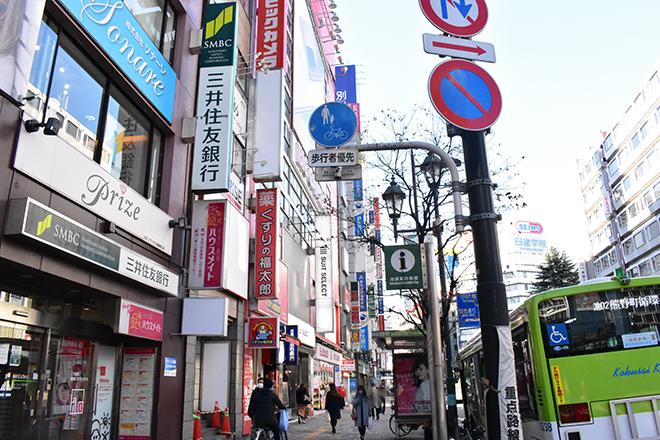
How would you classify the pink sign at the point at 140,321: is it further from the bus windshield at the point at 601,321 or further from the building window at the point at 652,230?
the building window at the point at 652,230

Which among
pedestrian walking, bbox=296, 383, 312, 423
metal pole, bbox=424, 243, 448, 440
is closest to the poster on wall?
metal pole, bbox=424, 243, 448, 440

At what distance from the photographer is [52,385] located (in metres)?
8.62

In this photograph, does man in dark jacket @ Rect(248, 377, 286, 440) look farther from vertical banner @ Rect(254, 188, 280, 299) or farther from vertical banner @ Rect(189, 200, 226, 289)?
vertical banner @ Rect(254, 188, 280, 299)

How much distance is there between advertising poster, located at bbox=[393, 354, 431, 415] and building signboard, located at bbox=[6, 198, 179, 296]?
356 inches

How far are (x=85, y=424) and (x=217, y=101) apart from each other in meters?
7.60

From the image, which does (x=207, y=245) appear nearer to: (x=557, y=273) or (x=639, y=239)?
(x=557, y=273)

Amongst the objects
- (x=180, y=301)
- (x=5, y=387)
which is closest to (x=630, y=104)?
(x=180, y=301)

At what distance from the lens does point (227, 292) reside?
1456 cm

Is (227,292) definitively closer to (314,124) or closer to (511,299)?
(314,124)

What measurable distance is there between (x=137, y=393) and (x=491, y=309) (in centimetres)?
845

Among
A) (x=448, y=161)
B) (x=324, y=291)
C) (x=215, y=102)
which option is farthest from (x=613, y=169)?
(x=448, y=161)

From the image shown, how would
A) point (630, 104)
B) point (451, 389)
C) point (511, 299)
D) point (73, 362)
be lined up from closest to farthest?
point (73, 362) < point (451, 389) < point (630, 104) < point (511, 299)

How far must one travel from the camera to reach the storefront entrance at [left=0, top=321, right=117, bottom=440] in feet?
25.1

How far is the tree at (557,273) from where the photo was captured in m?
48.8
